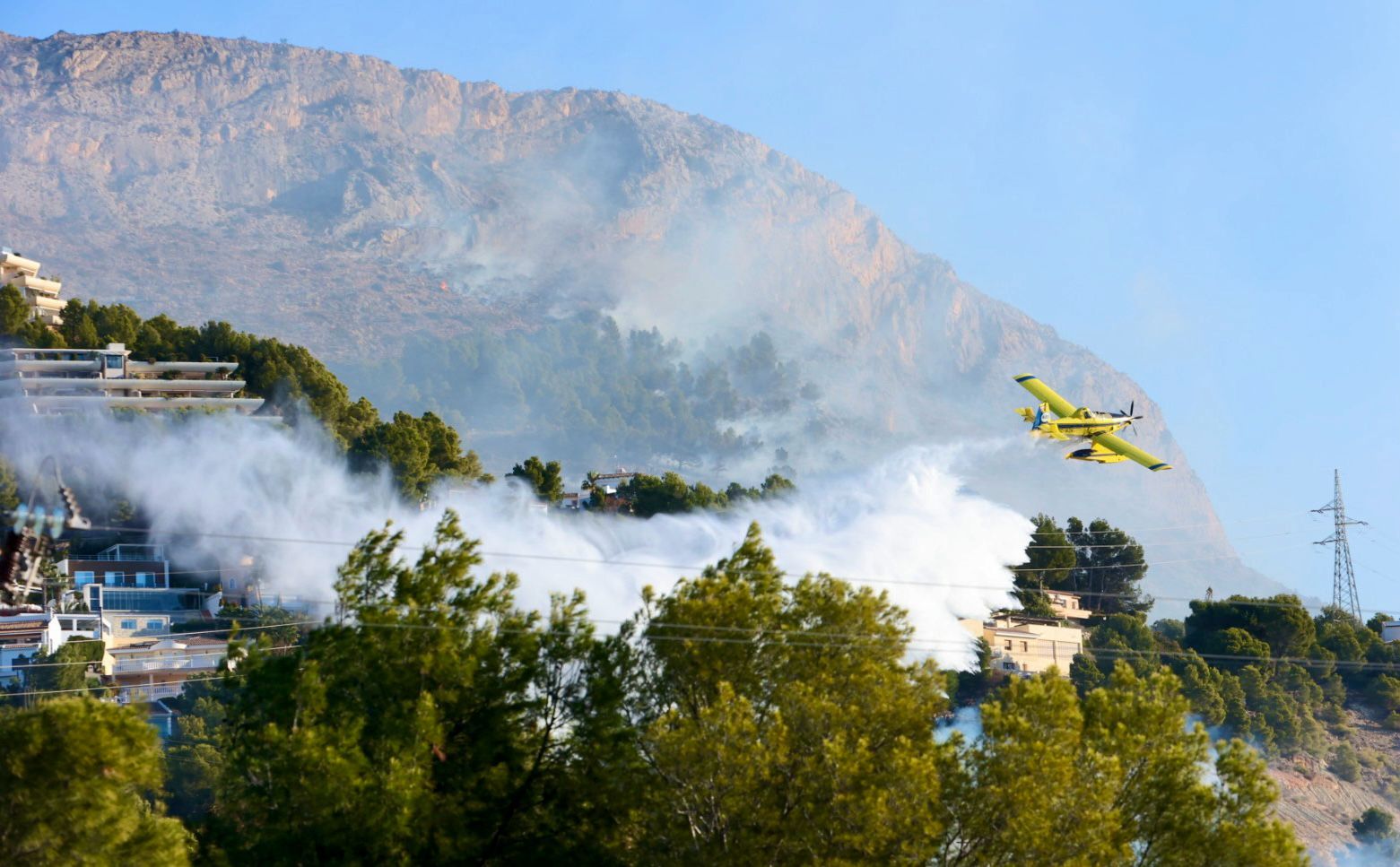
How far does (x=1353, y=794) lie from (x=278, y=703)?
62.1 m

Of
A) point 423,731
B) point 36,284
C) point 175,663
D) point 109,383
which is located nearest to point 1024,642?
point 175,663

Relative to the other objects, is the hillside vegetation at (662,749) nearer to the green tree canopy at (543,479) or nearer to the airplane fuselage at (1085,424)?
the airplane fuselage at (1085,424)

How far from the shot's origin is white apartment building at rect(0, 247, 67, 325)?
121m

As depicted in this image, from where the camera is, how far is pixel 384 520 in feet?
255

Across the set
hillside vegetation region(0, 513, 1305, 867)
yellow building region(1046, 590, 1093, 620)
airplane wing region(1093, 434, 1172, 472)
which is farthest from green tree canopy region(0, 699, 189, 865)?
yellow building region(1046, 590, 1093, 620)

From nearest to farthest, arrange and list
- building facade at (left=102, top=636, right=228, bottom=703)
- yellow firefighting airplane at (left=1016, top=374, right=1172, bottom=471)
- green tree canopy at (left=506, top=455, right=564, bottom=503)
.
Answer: building facade at (left=102, top=636, right=228, bottom=703) → yellow firefighting airplane at (left=1016, top=374, right=1172, bottom=471) → green tree canopy at (left=506, top=455, right=564, bottom=503)

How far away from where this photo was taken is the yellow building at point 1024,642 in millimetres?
77125

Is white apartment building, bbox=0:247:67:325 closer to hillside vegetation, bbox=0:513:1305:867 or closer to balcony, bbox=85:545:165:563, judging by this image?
balcony, bbox=85:545:165:563

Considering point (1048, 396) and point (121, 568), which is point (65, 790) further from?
point (1048, 396)

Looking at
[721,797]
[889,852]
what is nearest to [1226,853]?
[889,852]

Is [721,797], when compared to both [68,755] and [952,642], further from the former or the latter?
[952,642]

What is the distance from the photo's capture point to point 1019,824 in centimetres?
2584

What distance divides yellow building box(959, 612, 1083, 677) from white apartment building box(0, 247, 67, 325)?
3153 inches

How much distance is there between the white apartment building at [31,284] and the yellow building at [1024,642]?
80.1 metres
